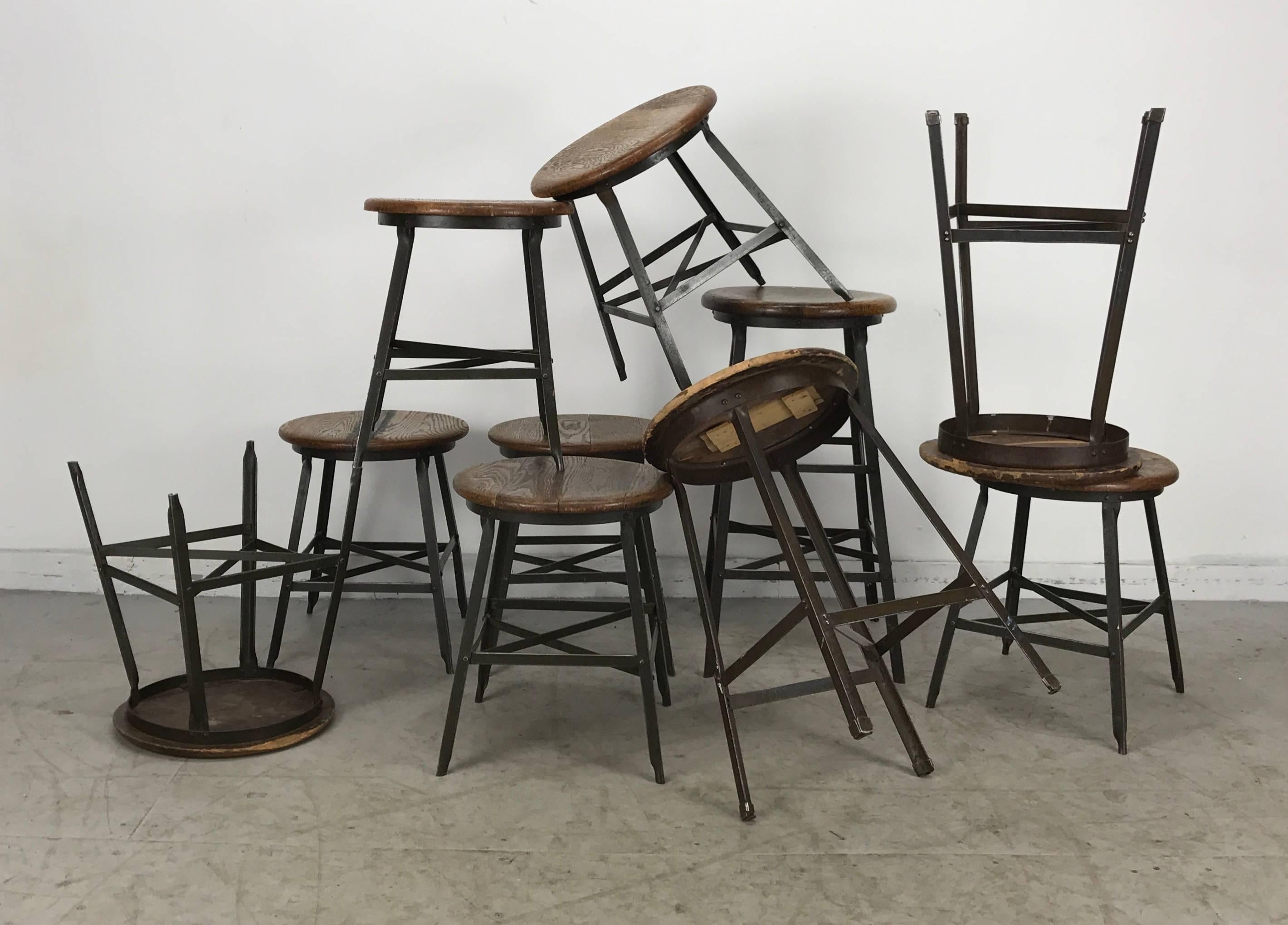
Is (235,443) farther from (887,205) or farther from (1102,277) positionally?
(1102,277)

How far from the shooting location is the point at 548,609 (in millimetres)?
3061

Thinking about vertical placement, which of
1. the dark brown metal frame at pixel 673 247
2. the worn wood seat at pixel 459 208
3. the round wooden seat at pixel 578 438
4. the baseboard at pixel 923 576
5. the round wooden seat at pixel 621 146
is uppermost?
the round wooden seat at pixel 621 146

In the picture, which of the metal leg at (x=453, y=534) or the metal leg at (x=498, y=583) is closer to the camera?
the metal leg at (x=498, y=583)

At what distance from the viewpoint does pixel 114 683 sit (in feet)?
11.0

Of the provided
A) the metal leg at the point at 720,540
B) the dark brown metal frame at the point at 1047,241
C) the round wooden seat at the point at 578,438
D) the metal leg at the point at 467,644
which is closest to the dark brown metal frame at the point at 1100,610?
the dark brown metal frame at the point at 1047,241

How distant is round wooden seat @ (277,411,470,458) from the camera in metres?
3.30

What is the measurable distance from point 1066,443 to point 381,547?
→ 2138 millimetres

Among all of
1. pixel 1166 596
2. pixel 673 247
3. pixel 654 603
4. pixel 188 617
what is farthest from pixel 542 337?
pixel 1166 596

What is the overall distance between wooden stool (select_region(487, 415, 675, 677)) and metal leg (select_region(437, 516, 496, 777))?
297 mm

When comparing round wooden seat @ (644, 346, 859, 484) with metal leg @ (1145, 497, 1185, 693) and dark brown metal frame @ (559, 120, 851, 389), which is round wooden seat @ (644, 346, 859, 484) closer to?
dark brown metal frame @ (559, 120, 851, 389)

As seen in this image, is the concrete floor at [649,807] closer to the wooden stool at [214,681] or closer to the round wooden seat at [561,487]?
the wooden stool at [214,681]

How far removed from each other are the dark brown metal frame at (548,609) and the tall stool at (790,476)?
0.15 meters

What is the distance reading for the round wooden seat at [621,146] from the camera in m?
2.71

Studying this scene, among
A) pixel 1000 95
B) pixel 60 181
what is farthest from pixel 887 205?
pixel 60 181
